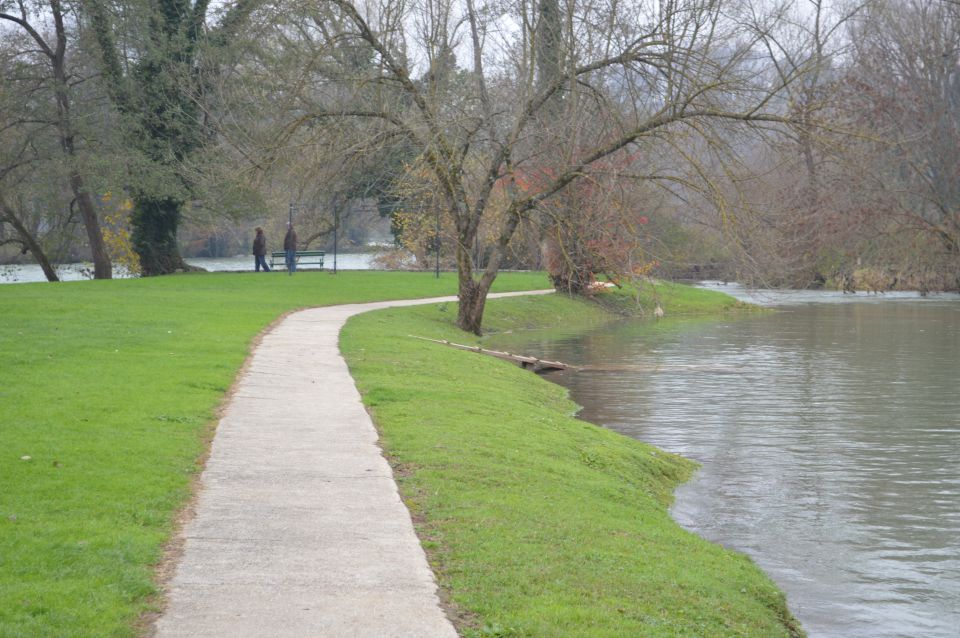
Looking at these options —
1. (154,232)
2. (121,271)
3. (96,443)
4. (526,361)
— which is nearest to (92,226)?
(154,232)

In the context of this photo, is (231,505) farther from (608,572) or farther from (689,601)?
(689,601)

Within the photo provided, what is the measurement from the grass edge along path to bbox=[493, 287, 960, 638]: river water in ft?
2.28

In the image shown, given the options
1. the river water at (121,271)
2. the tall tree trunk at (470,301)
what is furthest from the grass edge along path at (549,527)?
the river water at (121,271)

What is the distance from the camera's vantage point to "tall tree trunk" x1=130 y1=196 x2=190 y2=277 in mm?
45719

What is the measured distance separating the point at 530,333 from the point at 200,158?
13.4 m

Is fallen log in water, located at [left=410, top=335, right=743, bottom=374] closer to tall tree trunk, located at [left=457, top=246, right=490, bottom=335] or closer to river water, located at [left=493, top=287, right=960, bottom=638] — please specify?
river water, located at [left=493, top=287, right=960, bottom=638]

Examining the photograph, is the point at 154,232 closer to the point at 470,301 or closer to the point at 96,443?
the point at 470,301

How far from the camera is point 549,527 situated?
352 inches

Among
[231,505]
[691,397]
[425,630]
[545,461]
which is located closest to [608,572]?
[425,630]

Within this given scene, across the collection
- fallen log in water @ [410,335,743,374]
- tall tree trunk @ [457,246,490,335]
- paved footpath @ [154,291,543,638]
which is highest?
tall tree trunk @ [457,246,490,335]

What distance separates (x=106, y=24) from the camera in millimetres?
42188

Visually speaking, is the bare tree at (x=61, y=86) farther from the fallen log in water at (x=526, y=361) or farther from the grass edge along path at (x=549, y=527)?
the grass edge along path at (x=549, y=527)

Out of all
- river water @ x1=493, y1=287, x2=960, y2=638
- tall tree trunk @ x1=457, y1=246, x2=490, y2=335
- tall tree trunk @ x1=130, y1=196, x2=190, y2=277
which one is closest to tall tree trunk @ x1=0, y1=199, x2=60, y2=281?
tall tree trunk @ x1=130, y1=196, x2=190, y2=277

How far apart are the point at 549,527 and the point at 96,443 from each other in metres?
4.52
